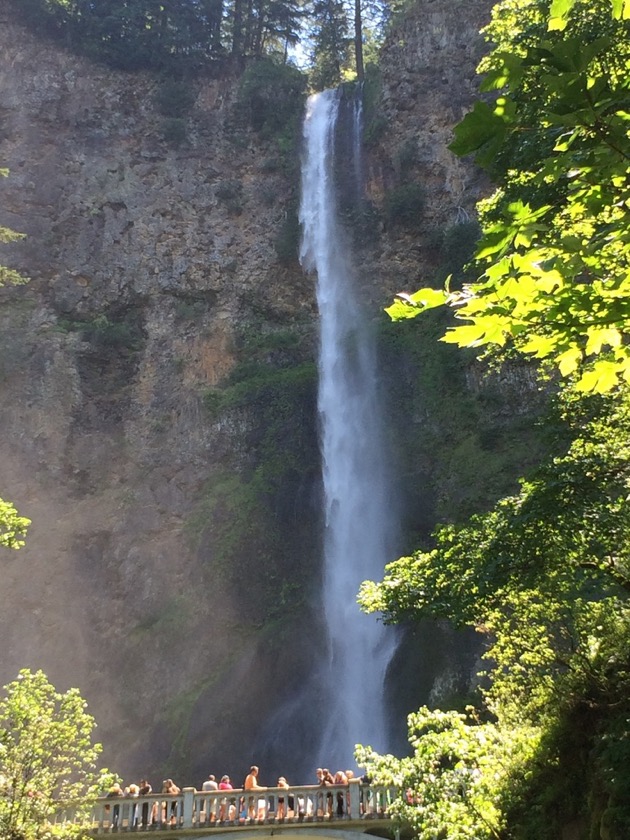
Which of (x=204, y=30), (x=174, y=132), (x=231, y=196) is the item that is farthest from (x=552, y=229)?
(x=204, y=30)

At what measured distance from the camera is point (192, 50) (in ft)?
114

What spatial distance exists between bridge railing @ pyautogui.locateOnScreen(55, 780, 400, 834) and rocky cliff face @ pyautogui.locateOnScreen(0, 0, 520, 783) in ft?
21.0

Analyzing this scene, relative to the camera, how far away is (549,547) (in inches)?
296

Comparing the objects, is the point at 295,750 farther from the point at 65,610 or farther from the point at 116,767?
the point at 65,610

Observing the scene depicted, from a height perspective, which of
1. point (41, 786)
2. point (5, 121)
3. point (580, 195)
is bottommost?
point (41, 786)

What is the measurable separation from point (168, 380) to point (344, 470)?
8.09 meters

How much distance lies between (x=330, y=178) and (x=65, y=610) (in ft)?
67.9

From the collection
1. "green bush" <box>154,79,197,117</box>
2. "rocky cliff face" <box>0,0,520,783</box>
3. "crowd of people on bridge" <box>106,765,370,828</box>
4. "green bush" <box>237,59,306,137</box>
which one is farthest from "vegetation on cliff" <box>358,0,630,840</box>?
"green bush" <box>154,79,197,117</box>

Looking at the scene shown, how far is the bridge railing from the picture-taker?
11.8 m

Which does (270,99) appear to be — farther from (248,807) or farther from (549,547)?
(549,547)

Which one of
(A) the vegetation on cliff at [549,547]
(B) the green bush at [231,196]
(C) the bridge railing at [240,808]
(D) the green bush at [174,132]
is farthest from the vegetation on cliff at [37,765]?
(D) the green bush at [174,132]

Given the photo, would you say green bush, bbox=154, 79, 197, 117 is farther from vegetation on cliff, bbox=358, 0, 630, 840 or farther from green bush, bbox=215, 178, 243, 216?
vegetation on cliff, bbox=358, 0, 630, 840

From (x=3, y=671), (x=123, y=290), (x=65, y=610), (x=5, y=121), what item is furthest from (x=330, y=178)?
(x=3, y=671)

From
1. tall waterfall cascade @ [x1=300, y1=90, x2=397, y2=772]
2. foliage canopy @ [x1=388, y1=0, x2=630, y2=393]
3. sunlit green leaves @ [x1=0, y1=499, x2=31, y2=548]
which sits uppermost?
tall waterfall cascade @ [x1=300, y1=90, x2=397, y2=772]
